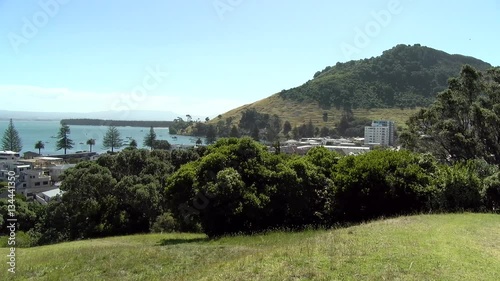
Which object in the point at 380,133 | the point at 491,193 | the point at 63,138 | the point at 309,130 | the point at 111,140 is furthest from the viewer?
the point at 309,130

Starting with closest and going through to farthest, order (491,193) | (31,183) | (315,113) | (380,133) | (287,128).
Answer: (491,193) < (31,183) < (380,133) < (287,128) < (315,113)

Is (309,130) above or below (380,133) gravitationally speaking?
above

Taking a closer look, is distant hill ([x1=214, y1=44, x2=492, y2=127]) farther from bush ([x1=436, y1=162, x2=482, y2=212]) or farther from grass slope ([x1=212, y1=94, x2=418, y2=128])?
bush ([x1=436, y1=162, x2=482, y2=212])

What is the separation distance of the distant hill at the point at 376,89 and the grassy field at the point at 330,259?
12700 centimetres

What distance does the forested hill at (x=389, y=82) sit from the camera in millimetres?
148875

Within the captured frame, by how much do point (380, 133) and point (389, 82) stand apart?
57493mm

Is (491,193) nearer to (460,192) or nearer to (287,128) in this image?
(460,192)

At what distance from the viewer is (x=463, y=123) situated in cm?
2814

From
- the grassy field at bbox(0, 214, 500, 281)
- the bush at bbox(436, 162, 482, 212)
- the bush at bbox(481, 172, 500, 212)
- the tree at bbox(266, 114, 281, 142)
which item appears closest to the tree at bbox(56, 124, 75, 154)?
the tree at bbox(266, 114, 281, 142)

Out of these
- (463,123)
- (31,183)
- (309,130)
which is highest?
(463,123)

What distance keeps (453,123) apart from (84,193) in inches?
1013

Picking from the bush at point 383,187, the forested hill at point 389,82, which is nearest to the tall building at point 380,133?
the forested hill at point 389,82

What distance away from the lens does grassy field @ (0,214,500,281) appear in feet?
23.1

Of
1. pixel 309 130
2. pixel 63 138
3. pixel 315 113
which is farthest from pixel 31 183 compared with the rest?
pixel 315 113
